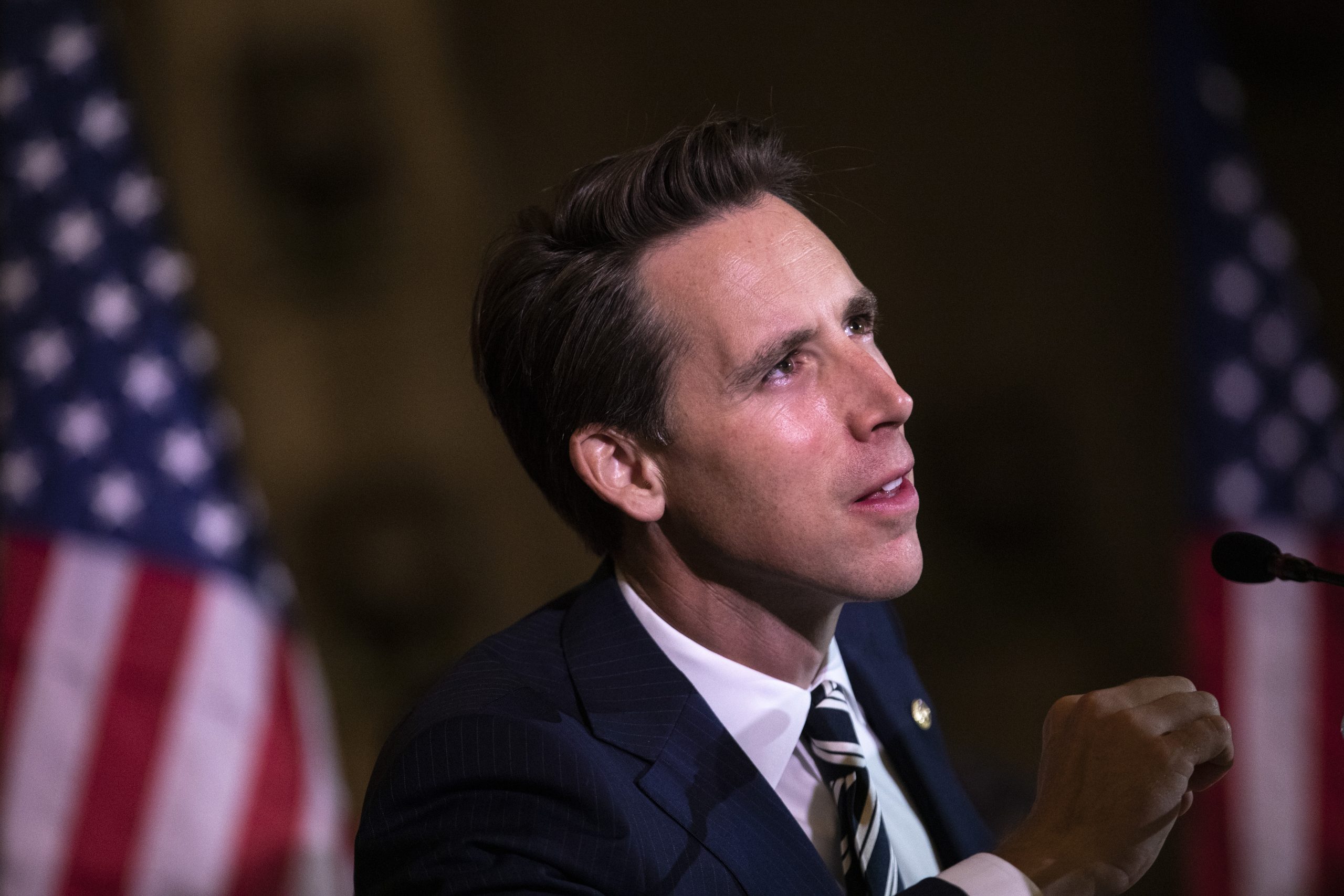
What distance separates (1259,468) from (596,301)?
2418 millimetres

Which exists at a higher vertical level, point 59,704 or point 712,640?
point 712,640

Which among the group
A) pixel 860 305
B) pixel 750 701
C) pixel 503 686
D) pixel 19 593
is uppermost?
pixel 860 305

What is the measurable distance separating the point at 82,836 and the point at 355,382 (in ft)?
5.95

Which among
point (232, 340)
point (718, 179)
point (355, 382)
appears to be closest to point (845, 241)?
point (355, 382)

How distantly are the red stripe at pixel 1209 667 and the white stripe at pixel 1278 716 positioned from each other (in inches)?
1.1

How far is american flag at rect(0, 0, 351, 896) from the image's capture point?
2.94 metres

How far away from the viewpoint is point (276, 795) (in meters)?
3.08

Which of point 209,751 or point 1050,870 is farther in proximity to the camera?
point 209,751

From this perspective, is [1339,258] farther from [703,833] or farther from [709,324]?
[703,833]

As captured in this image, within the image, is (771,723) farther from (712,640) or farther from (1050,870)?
(1050,870)

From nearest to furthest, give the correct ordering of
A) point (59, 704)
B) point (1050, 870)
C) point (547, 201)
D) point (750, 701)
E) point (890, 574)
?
point (1050, 870), point (890, 574), point (750, 701), point (59, 704), point (547, 201)

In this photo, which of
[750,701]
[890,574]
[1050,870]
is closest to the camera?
[1050,870]

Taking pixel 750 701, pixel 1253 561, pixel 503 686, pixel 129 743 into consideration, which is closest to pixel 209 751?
pixel 129 743

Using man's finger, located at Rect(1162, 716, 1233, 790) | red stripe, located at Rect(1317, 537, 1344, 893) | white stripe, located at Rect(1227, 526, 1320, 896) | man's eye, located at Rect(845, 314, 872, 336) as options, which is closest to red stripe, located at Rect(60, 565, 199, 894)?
man's eye, located at Rect(845, 314, 872, 336)
